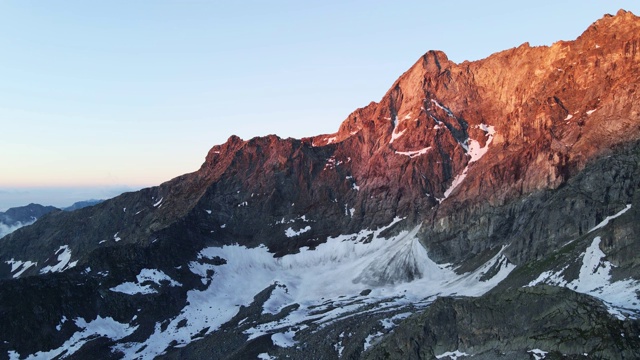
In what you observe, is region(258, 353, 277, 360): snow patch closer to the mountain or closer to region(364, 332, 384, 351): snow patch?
the mountain

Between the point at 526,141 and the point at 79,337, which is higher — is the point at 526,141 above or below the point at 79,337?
above

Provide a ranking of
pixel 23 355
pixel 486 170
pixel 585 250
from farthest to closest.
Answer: pixel 486 170 → pixel 23 355 → pixel 585 250

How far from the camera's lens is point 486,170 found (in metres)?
176

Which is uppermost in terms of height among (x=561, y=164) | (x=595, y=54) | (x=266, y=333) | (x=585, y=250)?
(x=595, y=54)

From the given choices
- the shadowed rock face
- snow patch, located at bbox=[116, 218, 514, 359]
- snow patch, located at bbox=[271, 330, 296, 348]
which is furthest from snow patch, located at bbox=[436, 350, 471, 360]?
snow patch, located at bbox=[116, 218, 514, 359]

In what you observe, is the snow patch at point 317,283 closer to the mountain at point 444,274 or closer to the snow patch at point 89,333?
the mountain at point 444,274

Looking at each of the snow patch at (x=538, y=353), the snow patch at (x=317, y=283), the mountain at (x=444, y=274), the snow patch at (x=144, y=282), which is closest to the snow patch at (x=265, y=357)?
the mountain at (x=444, y=274)

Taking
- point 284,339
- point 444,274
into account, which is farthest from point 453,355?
point 444,274

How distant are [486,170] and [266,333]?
302 feet

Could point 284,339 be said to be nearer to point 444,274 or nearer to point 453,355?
point 453,355

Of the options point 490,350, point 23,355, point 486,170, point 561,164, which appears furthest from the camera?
point 486,170

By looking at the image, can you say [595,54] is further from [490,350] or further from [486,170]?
[490,350]

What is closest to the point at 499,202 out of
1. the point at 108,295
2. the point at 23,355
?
the point at 108,295

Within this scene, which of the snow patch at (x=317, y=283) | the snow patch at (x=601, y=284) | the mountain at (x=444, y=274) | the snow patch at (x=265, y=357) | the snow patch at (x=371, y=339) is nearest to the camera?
the snow patch at (x=601, y=284)
